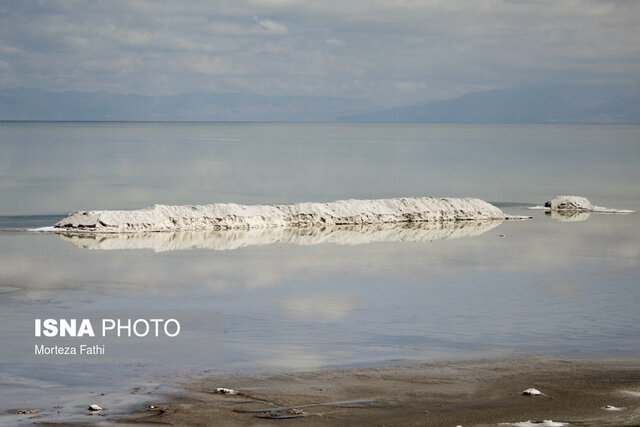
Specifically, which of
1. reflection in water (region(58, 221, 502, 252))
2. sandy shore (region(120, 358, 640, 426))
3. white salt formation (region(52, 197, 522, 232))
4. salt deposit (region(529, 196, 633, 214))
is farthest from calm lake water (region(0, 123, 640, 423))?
white salt formation (region(52, 197, 522, 232))

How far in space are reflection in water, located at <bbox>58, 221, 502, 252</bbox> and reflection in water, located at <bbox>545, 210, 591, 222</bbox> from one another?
4.07m

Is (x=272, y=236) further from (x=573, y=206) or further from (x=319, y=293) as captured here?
(x=573, y=206)

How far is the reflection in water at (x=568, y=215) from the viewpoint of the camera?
109 ft

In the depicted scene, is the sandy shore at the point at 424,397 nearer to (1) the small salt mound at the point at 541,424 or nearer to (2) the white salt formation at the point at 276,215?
(1) the small salt mound at the point at 541,424

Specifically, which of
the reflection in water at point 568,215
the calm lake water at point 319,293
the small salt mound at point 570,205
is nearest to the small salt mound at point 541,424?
the calm lake water at point 319,293

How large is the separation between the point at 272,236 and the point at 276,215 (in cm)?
227

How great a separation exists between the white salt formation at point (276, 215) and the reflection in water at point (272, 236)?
50 centimetres

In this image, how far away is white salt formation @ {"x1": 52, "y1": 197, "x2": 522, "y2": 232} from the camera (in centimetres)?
2728

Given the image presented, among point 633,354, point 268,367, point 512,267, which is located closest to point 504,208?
point 512,267

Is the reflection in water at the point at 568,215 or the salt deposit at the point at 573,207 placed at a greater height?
the salt deposit at the point at 573,207

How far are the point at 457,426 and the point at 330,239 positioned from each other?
54.2ft

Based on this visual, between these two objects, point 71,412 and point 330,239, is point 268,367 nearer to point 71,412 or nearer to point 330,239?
point 71,412

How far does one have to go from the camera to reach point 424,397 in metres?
11.7

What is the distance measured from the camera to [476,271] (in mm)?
21719
